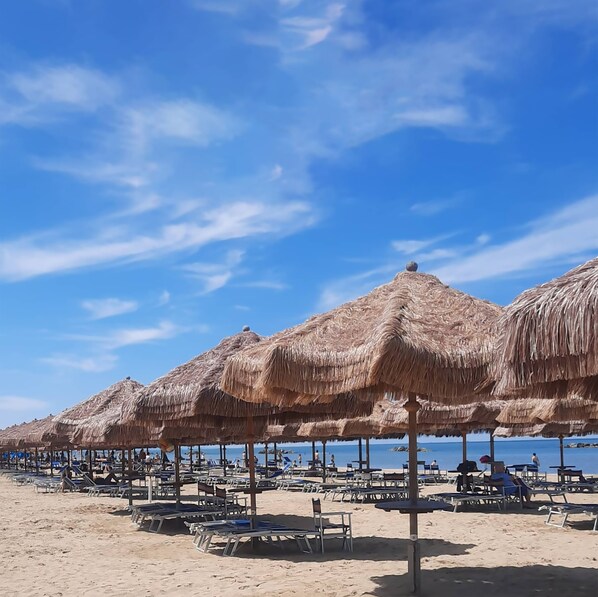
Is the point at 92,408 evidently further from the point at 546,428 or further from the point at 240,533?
the point at 546,428

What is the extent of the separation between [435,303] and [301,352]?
1.41m

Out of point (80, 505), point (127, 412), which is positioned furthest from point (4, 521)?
point (127, 412)

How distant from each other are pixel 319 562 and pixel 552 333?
5.27m

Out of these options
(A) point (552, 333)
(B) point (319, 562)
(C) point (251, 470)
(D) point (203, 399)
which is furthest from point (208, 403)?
(A) point (552, 333)

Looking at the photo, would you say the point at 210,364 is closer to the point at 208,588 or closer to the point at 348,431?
the point at 208,588

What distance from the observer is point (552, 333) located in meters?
4.54

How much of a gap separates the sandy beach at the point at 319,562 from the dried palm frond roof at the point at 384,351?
185cm

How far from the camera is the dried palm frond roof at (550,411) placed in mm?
12258

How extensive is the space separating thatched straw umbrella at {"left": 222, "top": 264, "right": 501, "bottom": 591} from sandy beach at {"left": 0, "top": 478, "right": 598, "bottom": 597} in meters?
1.06

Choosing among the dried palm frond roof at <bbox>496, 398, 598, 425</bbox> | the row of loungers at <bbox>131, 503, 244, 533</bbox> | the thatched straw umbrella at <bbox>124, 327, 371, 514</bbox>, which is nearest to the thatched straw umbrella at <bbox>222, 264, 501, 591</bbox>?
the thatched straw umbrella at <bbox>124, 327, 371, 514</bbox>

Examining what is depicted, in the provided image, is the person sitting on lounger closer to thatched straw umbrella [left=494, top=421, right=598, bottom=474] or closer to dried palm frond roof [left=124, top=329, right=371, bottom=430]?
thatched straw umbrella [left=494, top=421, right=598, bottom=474]

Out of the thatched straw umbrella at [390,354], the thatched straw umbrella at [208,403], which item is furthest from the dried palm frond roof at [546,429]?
the thatched straw umbrella at [390,354]

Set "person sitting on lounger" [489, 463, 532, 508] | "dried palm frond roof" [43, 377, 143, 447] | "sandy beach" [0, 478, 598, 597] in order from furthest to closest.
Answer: "dried palm frond roof" [43, 377, 143, 447] < "person sitting on lounger" [489, 463, 532, 508] < "sandy beach" [0, 478, 598, 597]

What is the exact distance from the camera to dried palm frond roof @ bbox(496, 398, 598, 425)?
40.2 ft
